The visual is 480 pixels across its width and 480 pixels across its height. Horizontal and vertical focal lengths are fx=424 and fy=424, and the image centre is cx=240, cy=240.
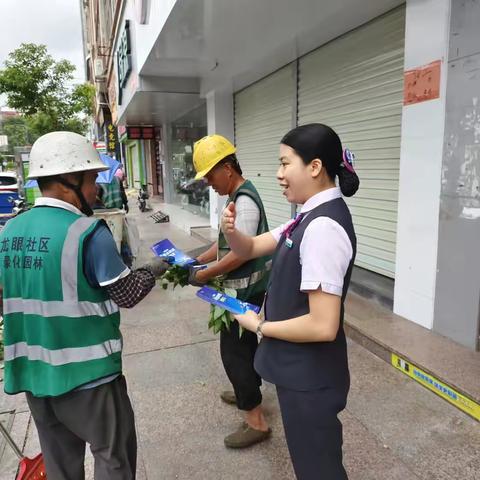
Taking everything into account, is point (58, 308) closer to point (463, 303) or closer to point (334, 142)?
point (334, 142)

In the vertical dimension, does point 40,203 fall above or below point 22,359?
above

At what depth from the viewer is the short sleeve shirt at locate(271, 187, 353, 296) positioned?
136 cm

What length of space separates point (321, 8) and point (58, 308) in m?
4.36

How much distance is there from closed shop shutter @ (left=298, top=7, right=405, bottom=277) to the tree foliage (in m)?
12.3

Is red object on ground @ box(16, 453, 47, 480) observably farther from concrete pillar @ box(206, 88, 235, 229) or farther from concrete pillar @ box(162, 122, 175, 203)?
concrete pillar @ box(162, 122, 175, 203)

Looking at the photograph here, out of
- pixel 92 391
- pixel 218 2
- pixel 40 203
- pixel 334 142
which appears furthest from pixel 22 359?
pixel 218 2

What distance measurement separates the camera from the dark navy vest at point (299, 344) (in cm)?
147

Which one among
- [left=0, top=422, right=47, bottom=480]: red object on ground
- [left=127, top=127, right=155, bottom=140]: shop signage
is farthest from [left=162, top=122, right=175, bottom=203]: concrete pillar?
[left=0, top=422, right=47, bottom=480]: red object on ground

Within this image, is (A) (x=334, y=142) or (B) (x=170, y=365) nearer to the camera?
(A) (x=334, y=142)

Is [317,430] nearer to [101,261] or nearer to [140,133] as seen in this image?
[101,261]

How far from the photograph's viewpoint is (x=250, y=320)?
5.26ft

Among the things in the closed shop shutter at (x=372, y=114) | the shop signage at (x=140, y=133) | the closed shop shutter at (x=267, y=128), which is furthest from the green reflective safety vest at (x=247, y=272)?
the shop signage at (x=140, y=133)

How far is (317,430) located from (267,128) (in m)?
6.58

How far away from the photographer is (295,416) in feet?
5.14
